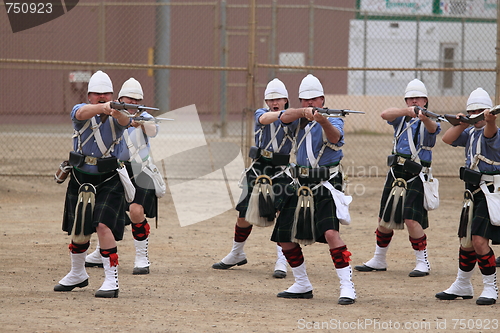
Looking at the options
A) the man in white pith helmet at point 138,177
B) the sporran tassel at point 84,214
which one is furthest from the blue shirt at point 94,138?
the man in white pith helmet at point 138,177

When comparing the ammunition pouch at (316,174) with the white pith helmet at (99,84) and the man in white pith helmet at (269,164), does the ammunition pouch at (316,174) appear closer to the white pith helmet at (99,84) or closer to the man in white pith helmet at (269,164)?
the man in white pith helmet at (269,164)

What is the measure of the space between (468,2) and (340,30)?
12.8ft

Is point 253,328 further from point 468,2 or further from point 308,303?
point 468,2

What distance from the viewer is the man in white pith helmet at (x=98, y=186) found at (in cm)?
596

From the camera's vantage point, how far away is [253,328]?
5137 mm

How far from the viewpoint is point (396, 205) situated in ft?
23.4

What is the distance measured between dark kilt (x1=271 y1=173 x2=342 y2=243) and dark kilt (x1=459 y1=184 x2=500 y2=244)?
113cm

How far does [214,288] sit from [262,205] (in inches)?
35.0

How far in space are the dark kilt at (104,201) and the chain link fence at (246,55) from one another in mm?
10652

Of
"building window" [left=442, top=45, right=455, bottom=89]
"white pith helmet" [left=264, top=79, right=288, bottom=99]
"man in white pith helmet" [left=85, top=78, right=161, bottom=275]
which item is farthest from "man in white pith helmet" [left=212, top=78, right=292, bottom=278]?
"building window" [left=442, top=45, right=455, bottom=89]

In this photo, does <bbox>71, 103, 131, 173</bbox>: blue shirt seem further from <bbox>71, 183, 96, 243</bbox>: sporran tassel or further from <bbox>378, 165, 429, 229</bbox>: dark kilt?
<bbox>378, 165, 429, 229</bbox>: dark kilt

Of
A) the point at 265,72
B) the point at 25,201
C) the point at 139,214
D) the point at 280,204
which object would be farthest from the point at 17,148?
the point at 280,204

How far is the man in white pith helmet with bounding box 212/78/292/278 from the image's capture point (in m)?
6.75

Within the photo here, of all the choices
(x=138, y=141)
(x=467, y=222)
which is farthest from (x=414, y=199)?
(x=138, y=141)
